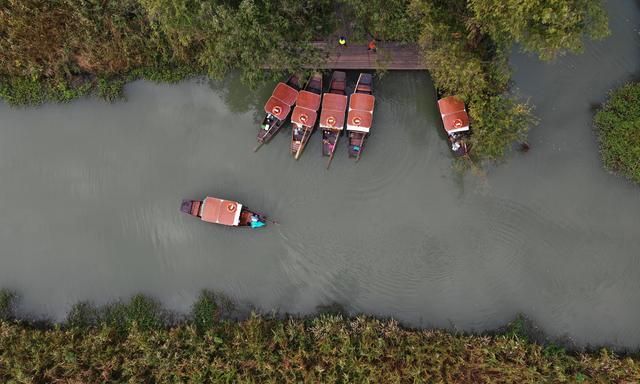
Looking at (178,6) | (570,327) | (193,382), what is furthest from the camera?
(570,327)

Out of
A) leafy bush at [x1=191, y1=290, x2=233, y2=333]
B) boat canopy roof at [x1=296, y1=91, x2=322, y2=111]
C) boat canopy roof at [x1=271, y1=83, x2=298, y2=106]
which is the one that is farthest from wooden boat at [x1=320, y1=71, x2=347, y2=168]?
leafy bush at [x1=191, y1=290, x2=233, y2=333]

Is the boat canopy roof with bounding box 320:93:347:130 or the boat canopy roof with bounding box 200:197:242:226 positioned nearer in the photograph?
the boat canopy roof with bounding box 200:197:242:226

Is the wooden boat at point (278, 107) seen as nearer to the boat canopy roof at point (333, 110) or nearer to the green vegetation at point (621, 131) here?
the boat canopy roof at point (333, 110)

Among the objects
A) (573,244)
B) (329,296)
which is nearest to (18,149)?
(329,296)

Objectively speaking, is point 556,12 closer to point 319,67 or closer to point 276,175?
point 319,67

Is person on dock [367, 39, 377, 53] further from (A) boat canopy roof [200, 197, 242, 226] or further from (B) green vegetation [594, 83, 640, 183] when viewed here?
(B) green vegetation [594, 83, 640, 183]

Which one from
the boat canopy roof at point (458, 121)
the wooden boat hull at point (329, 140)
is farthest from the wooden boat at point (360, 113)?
the boat canopy roof at point (458, 121)
